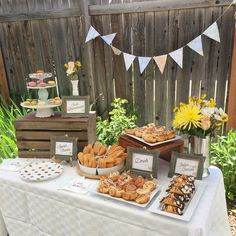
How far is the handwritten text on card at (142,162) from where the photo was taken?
1191 mm

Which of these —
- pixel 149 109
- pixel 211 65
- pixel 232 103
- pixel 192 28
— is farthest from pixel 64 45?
pixel 232 103

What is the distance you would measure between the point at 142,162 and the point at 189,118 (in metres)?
0.30

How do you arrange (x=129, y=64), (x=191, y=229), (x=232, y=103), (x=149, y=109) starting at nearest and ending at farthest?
(x=191, y=229) → (x=232, y=103) → (x=129, y=64) → (x=149, y=109)

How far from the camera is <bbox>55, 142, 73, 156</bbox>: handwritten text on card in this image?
1.41 metres

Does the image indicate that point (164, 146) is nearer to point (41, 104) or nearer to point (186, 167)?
point (186, 167)

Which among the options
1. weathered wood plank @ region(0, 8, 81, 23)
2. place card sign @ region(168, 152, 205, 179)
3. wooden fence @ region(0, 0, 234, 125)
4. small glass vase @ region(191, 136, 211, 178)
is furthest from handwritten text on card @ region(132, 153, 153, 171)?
weathered wood plank @ region(0, 8, 81, 23)

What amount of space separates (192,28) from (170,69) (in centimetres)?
37

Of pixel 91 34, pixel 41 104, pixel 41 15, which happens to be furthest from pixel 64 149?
pixel 41 15

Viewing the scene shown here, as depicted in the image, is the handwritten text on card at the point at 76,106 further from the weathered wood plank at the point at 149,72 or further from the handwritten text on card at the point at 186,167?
the weathered wood plank at the point at 149,72

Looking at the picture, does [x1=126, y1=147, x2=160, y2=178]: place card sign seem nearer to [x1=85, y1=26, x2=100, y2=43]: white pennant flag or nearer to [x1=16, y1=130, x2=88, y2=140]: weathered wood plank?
[x1=16, y1=130, x2=88, y2=140]: weathered wood plank

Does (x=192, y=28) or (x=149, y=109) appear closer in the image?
(x=192, y=28)

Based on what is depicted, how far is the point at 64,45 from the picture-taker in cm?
253

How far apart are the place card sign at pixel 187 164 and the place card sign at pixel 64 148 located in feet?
1.78

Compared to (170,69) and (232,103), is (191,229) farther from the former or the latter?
(170,69)
